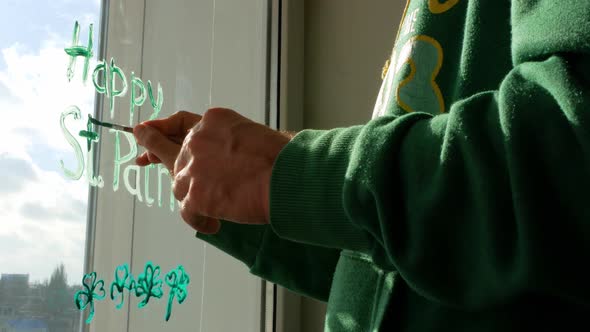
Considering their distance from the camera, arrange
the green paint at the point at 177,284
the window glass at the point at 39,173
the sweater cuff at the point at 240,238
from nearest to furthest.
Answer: the sweater cuff at the point at 240,238
the window glass at the point at 39,173
the green paint at the point at 177,284

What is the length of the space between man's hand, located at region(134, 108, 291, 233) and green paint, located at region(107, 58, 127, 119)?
15.7 inches

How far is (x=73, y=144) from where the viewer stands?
0.68m

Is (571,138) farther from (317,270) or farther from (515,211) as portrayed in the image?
(317,270)

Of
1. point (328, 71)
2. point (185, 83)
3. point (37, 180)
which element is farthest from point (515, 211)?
point (328, 71)

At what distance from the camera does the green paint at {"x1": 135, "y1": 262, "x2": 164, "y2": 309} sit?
0.78 meters

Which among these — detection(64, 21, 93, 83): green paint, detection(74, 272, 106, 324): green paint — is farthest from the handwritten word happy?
detection(74, 272, 106, 324): green paint

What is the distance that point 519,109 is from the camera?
0.28m

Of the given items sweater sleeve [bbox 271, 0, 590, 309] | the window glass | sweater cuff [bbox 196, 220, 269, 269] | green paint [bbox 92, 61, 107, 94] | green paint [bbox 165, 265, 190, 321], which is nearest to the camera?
sweater sleeve [bbox 271, 0, 590, 309]

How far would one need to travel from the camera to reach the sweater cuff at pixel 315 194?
1.04ft

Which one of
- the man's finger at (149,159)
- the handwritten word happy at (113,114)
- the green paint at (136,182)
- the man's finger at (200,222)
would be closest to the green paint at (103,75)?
the handwritten word happy at (113,114)

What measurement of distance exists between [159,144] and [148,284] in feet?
1.25

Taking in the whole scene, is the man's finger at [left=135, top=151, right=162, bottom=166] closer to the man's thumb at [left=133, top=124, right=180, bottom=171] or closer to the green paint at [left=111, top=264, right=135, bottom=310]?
the man's thumb at [left=133, top=124, right=180, bottom=171]

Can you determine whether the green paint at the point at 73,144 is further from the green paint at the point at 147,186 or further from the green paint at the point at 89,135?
the green paint at the point at 147,186

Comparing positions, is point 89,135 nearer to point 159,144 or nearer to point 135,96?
point 135,96
